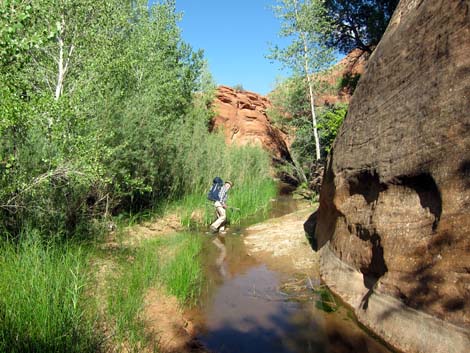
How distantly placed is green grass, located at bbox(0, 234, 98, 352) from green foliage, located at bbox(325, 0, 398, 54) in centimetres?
1954

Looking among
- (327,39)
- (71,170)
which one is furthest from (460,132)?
(327,39)

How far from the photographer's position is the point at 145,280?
5.80 meters

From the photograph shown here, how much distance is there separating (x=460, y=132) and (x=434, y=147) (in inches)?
15.9

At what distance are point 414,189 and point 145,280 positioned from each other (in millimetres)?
4166

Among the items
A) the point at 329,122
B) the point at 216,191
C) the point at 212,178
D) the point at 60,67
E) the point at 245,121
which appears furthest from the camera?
the point at 245,121

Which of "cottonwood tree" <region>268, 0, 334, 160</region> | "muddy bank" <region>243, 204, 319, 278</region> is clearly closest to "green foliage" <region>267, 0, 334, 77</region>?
"cottonwood tree" <region>268, 0, 334, 160</region>

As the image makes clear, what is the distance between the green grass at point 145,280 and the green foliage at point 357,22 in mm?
16392

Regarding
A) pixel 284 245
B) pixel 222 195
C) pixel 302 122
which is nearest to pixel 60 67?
pixel 222 195

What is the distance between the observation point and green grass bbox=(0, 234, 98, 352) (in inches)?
130

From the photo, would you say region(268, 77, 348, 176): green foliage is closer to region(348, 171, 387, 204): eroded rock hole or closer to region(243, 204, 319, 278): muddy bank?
Answer: region(243, 204, 319, 278): muddy bank

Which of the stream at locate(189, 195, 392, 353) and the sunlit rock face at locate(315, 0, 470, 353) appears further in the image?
the stream at locate(189, 195, 392, 353)

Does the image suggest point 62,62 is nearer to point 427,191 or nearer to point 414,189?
point 414,189

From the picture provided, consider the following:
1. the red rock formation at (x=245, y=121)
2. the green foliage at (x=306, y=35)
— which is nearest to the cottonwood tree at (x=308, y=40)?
the green foliage at (x=306, y=35)

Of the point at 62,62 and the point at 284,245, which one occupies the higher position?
the point at 62,62
